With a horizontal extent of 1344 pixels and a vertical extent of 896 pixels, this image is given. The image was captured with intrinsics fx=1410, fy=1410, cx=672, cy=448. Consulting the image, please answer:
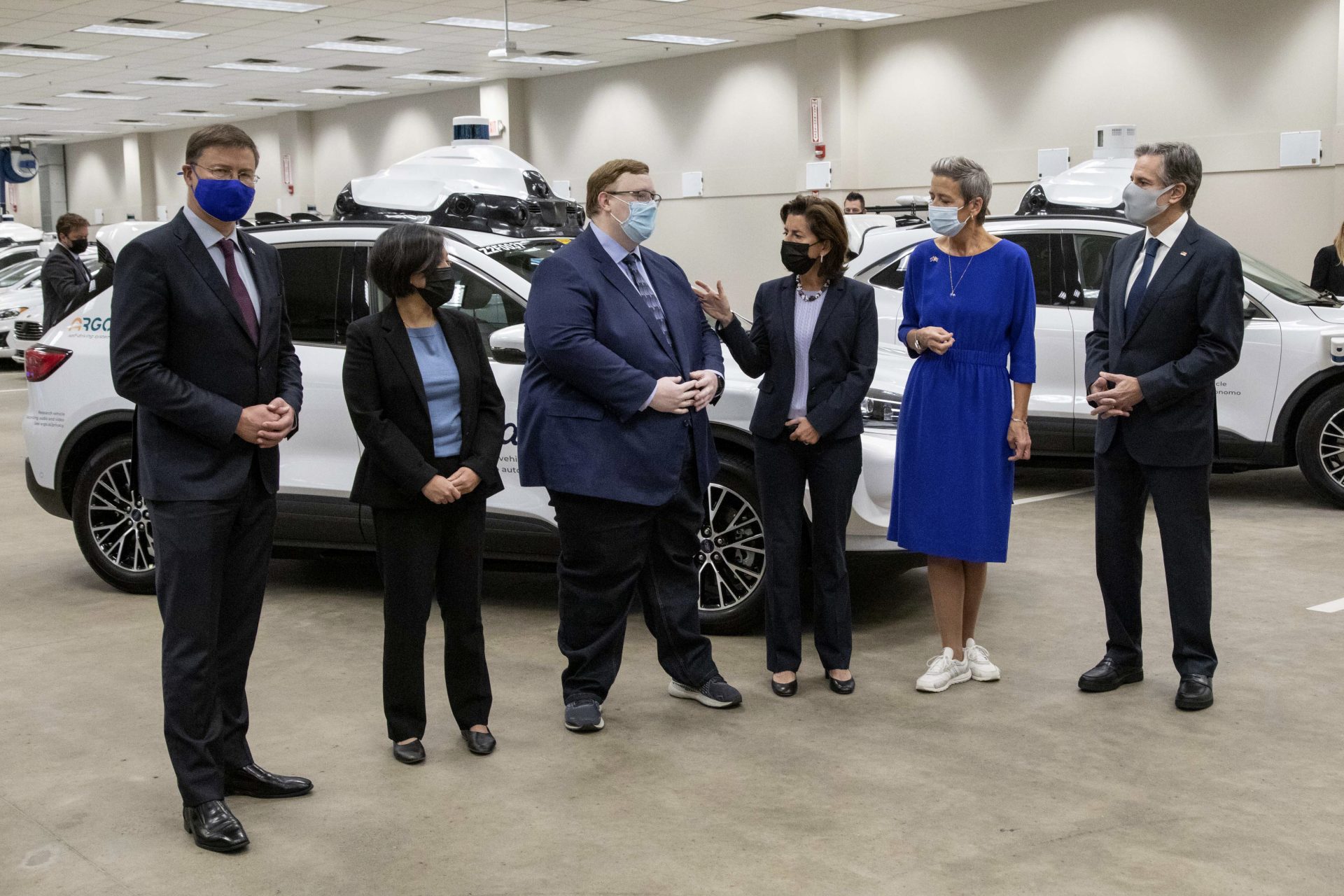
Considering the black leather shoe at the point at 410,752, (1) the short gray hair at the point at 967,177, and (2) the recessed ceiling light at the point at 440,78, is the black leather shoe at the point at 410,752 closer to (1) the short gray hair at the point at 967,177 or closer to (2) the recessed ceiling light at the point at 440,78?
(1) the short gray hair at the point at 967,177

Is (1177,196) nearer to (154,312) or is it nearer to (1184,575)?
(1184,575)

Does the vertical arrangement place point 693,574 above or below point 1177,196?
below

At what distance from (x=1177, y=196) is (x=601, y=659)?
2296 mm

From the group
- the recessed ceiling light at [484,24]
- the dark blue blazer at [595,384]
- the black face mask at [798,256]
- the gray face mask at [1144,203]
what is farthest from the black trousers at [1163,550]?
the recessed ceiling light at [484,24]

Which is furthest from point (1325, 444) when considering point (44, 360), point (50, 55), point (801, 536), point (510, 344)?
point (50, 55)

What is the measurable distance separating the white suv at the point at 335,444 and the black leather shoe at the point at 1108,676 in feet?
2.85

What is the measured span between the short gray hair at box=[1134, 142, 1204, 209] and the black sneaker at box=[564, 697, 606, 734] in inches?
94.4

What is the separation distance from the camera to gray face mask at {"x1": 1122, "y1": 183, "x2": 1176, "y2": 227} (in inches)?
173

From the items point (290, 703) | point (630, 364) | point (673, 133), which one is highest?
point (673, 133)

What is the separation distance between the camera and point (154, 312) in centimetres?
327

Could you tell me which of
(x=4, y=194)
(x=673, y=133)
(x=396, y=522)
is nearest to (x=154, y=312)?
(x=396, y=522)

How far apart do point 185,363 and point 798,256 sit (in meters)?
1.99

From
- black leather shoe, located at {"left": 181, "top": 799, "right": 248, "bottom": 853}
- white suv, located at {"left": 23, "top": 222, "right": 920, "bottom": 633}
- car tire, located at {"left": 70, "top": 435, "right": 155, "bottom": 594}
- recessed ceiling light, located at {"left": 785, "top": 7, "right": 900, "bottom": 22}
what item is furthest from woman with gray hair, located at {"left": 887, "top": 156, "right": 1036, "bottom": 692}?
recessed ceiling light, located at {"left": 785, "top": 7, "right": 900, "bottom": 22}

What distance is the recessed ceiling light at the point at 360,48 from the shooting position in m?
20.1
